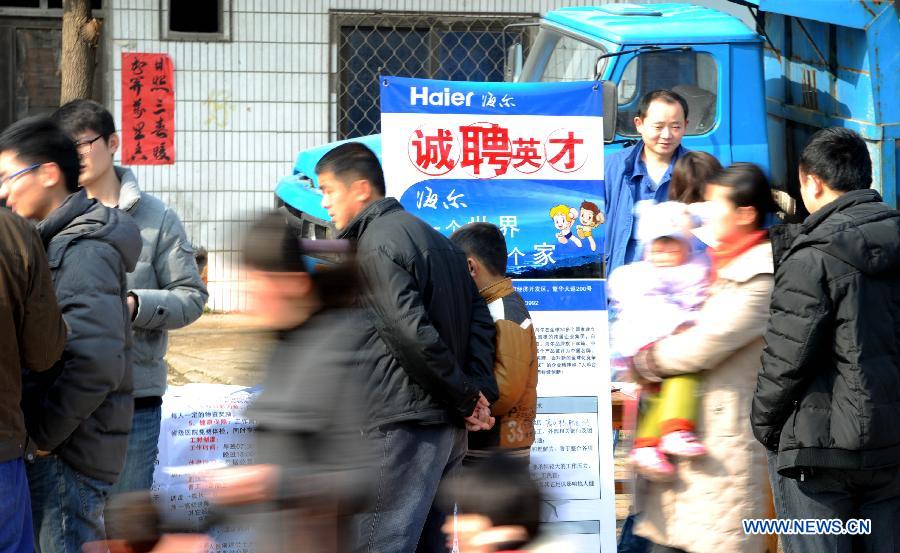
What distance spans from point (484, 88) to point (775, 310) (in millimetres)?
1879

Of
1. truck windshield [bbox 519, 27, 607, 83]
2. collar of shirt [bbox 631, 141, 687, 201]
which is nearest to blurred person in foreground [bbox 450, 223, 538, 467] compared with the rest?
collar of shirt [bbox 631, 141, 687, 201]

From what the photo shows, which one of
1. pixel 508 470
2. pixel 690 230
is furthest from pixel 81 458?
pixel 690 230

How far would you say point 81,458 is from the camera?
143 inches

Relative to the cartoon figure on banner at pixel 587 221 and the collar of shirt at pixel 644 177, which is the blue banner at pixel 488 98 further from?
the collar of shirt at pixel 644 177

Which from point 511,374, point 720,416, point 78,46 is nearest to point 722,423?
point 720,416

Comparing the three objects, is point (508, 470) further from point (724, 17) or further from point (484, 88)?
point (724, 17)

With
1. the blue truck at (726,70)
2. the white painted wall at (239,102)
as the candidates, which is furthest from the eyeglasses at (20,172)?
the white painted wall at (239,102)

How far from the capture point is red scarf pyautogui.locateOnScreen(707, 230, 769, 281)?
3908 millimetres

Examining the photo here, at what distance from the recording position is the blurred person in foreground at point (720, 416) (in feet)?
12.1

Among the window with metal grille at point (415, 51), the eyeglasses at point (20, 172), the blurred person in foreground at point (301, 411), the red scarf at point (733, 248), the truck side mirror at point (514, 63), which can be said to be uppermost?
the window with metal grille at point (415, 51)

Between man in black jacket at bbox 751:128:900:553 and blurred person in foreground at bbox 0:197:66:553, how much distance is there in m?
2.23

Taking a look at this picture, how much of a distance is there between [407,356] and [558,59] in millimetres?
4626

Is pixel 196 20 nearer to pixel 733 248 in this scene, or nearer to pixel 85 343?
pixel 85 343

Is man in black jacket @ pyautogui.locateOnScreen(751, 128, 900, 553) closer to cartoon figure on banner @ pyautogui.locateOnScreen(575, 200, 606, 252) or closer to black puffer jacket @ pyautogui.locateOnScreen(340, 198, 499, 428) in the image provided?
black puffer jacket @ pyautogui.locateOnScreen(340, 198, 499, 428)
